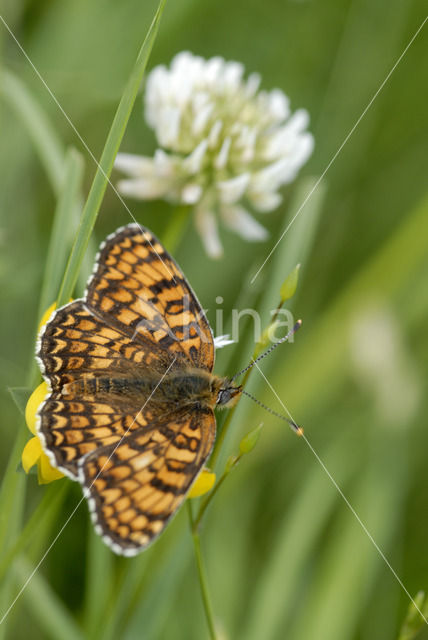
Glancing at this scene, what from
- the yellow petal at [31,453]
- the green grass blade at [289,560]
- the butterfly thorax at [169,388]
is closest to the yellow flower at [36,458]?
the yellow petal at [31,453]

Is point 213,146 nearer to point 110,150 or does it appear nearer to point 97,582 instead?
point 110,150

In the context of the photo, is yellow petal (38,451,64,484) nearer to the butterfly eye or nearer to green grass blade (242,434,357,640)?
the butterfly eye

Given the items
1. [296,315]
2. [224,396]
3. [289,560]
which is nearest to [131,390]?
[224,396]

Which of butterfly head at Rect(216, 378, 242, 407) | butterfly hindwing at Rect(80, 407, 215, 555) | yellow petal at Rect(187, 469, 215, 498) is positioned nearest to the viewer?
butterfly hindwing at Rect(80, 407, 215, 555)

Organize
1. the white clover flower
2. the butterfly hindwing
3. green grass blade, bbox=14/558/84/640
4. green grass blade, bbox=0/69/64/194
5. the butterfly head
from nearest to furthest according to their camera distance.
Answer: the butterfly hindwing, the butterfly head, green grass blade, bbox=14/558/84/640, green grass blade, bbox=0/69/64/194, the white clover flower

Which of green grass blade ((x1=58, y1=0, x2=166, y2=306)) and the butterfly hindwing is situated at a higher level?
green grass blade ((x1=58, y1=0, x2=166, y2=306))

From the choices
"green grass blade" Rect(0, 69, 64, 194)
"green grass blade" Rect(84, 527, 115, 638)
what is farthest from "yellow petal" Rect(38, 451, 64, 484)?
"green grass blade" Rect(0, 69, 64, 194)
